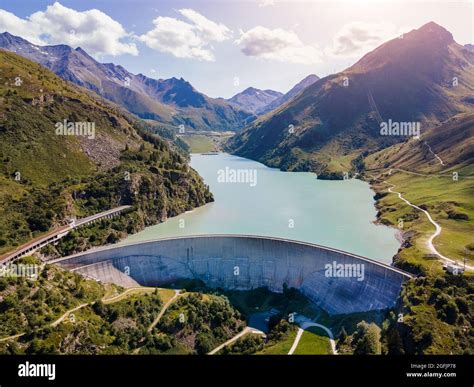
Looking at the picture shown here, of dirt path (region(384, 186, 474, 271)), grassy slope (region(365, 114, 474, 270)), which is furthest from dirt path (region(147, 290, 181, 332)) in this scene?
dirt path (region(384, 186, 474, 271))

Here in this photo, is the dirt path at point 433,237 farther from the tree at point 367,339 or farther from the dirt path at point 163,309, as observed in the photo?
the dirt path at point 163,309

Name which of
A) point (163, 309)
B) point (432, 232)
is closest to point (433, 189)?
point (432, 232)

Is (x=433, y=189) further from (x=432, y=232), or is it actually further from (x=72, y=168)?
(x=72, y=168)

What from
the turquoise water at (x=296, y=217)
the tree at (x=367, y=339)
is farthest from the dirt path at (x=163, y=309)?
the turquoise water at (x=296, y=217)

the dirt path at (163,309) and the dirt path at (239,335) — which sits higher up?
the dirt path at (163,309)

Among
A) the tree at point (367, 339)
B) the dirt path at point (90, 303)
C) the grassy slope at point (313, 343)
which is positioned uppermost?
the dirt path at point (90, 303)

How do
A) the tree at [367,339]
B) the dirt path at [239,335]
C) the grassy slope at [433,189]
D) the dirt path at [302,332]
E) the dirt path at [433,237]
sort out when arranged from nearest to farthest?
the tree at [367,339]
the dirt path at [302,332]
the dirt path at [239,335]
the dirt path at [433,237]
the grassy slope at [433,189]

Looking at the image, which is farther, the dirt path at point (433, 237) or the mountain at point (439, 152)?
the mountain at point (439, 152)
